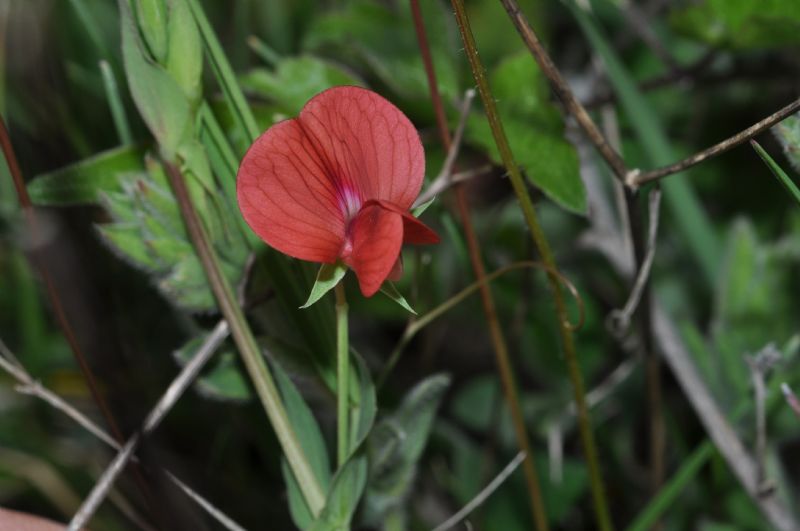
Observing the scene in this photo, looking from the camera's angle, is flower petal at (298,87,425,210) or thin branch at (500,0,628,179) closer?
flower petal at (298,87,425,210)

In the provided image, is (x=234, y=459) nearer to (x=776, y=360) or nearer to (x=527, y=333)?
(x=527, y=333)

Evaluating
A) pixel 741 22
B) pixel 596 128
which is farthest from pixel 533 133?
pixel 741 22

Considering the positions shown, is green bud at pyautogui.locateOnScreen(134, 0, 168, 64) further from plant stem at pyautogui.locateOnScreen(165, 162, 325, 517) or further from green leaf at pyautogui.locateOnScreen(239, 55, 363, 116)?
green leaf at pyautogui.locateOnScreen(239, 55, 363, 116)

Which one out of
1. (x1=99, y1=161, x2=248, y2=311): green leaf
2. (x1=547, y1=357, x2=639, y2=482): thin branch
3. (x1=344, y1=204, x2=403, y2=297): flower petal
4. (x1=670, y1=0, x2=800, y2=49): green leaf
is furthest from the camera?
(x1=547, y1=357, x2=639, y2=482): thin branch

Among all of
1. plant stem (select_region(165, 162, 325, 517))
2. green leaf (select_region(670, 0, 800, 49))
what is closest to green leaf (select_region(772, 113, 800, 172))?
green leaf (select_region(670, 0, 800, 49))

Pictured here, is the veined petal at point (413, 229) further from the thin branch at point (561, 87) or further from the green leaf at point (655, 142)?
the green leaf at point (655, 142)

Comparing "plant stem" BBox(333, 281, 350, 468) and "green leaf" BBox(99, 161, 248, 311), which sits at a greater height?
"green leaf" BBox(99, 161, 248, 311)
